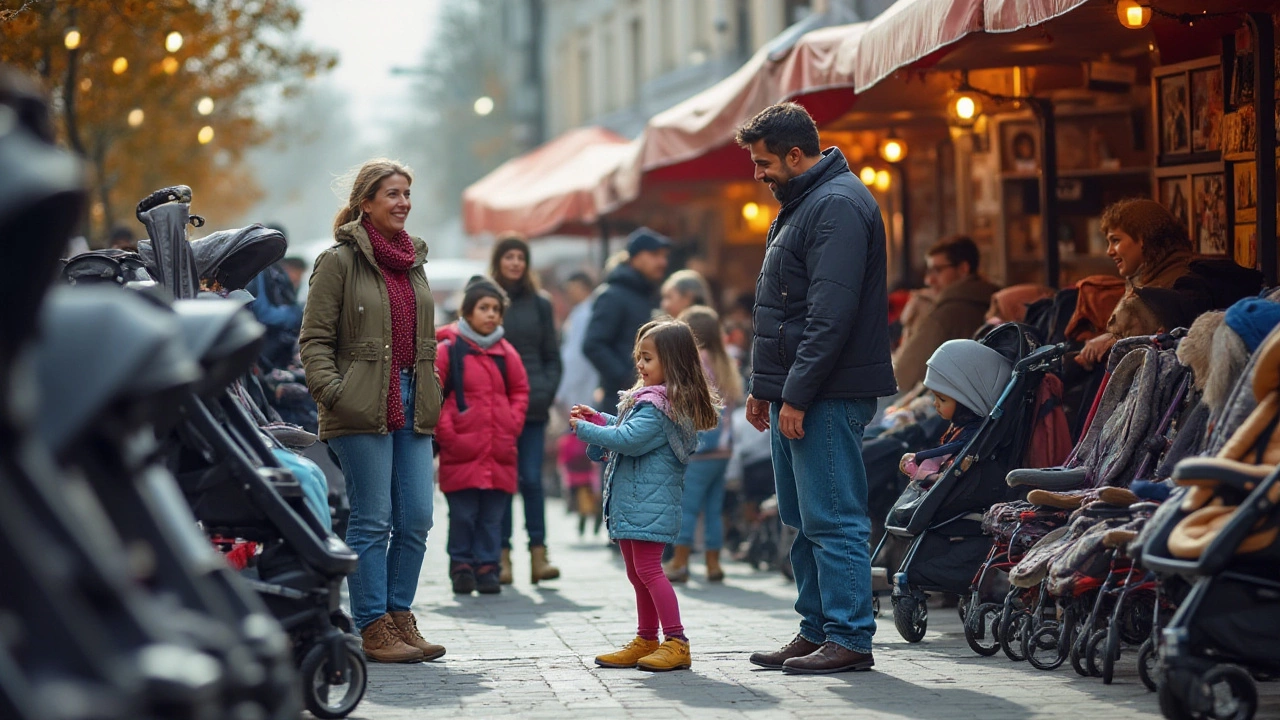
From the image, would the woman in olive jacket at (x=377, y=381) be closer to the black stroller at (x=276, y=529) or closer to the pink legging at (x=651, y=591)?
the pink legging at (x=651, y=591)

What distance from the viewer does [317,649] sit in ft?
20.4

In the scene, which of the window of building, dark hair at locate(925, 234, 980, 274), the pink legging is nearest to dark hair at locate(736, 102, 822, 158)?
the pink legging

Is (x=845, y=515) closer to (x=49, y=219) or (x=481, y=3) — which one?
(x=49, y=219)

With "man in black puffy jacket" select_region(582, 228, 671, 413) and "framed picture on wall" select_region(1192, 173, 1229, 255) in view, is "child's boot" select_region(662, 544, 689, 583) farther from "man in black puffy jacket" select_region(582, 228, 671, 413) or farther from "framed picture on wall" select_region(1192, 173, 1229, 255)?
"framed picture on wall" select_region(1192, 173, 1229, 255)

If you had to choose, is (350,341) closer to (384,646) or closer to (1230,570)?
(384,646)

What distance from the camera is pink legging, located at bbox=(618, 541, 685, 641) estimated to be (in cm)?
766

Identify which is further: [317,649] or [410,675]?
[410,675]

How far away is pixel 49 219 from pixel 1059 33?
736 cm

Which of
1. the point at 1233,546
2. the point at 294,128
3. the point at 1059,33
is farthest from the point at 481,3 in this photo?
the point at 1233,546

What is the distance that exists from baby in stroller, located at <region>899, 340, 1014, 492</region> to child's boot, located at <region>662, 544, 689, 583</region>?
320 cm

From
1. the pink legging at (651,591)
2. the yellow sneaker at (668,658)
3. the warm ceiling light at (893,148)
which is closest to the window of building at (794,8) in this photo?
the warm ceiling light at (893,148)

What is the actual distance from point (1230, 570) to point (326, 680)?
299 centimetres

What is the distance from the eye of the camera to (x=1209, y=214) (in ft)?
32.9

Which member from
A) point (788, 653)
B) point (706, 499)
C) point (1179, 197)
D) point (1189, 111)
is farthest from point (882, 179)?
point (788, 653)
